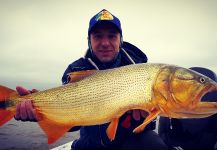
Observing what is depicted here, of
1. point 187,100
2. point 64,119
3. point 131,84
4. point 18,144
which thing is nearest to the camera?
point 187,100

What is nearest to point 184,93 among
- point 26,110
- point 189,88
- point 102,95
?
point 189,88

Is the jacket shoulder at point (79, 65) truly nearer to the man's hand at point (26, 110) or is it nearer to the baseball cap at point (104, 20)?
the baseball cap at point (104, 20)

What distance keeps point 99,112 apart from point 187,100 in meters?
1.16

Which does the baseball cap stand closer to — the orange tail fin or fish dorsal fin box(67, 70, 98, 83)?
fish dorsal fin box(67, 70, 98, 83)

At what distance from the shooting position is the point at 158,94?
3328 mm

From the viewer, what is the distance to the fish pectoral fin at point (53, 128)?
12.7ft

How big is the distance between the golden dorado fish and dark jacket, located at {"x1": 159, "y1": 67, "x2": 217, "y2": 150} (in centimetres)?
161

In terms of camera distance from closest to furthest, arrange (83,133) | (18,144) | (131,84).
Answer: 1. (131,84)
2. (83,133)
3. (18,144)

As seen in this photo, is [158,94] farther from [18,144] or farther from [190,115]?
[18,144]

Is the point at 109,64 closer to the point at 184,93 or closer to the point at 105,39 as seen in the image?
the point at 105,39

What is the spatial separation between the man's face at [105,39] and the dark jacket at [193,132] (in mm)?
1716

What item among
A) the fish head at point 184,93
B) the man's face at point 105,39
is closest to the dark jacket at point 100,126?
the man's face at point 105,39

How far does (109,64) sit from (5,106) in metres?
2.09

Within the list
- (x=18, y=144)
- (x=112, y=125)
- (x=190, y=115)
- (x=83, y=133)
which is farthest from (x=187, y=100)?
(x=18, y=144)
